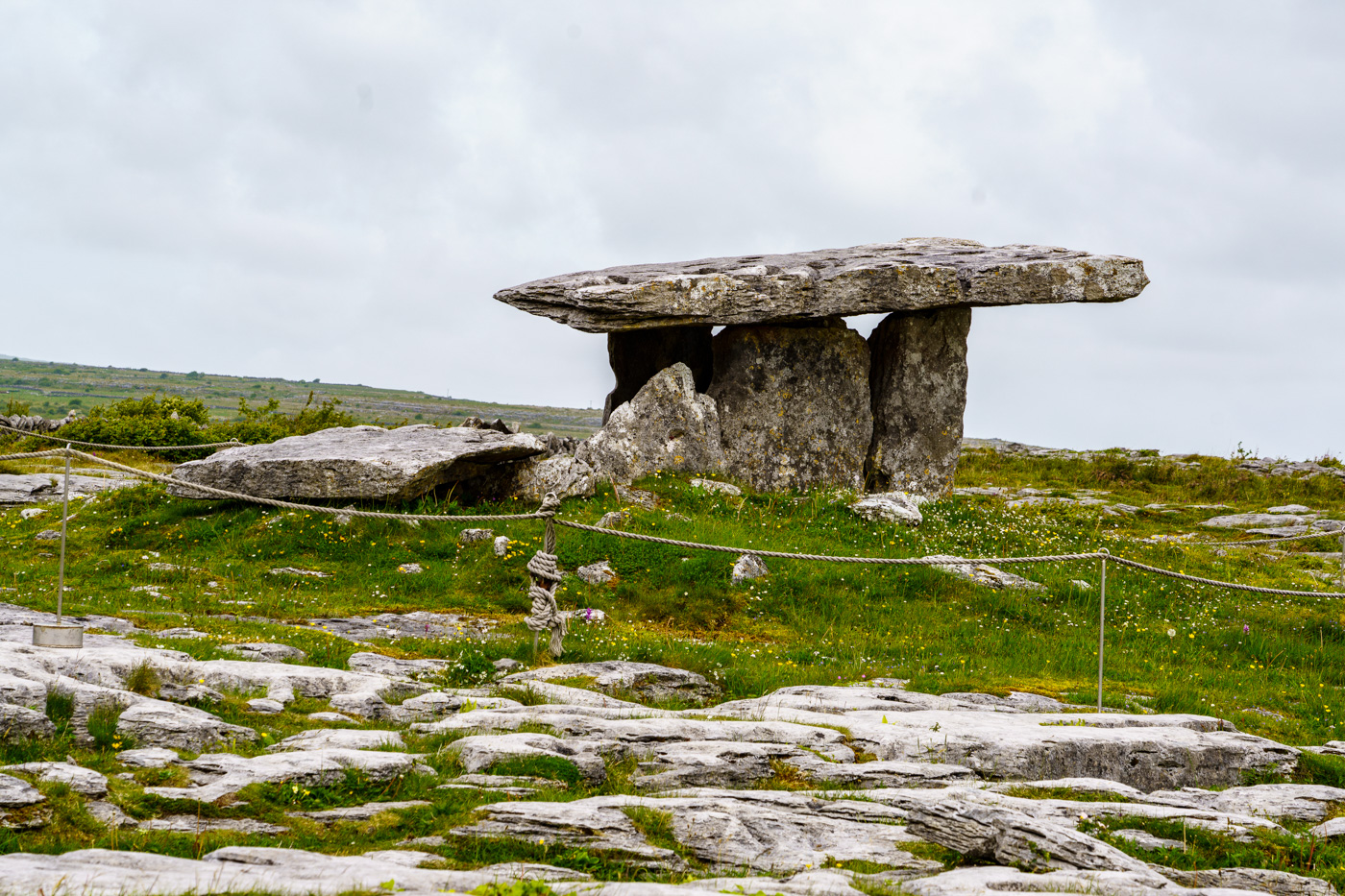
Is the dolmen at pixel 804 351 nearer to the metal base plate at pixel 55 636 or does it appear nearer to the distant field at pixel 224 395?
the metal base plate at pixel 55 636

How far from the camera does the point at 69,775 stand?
6312mm

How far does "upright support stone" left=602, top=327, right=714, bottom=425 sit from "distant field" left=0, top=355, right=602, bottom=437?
207 feet

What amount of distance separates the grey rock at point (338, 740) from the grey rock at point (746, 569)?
26.2 ft

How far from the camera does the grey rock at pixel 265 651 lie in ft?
34.6

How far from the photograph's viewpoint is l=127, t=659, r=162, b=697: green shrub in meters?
8.36

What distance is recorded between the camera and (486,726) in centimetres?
825

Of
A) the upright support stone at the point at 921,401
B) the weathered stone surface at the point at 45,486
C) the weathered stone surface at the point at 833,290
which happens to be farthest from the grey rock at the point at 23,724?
the upright support stone at the point at 921,401

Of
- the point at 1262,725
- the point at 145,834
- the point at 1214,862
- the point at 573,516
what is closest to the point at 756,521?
the point at 573,516

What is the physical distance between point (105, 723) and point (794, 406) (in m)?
15.5

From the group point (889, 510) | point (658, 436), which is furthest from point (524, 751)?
→ point (658, 436)

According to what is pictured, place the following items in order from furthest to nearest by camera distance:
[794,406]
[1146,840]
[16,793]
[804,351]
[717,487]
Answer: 1. [804,351]
2. [794,406]
3. [717,487]
4. [1146,840]
5. [16,793]

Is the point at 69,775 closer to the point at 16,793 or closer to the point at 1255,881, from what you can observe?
the point at 16,793

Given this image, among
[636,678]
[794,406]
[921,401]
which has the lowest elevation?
[636,678]

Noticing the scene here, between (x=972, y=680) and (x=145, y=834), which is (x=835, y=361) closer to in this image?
(x=972, y=680)
